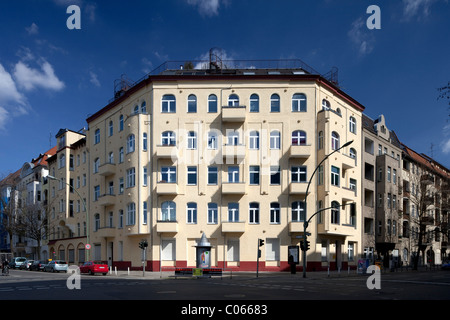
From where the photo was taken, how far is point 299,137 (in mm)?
40125

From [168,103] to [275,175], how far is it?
11.2 meters

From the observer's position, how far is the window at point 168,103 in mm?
40781

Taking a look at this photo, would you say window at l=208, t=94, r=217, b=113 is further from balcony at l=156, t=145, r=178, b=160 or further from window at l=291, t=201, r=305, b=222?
window at l=291, t=201, r=305, b=222

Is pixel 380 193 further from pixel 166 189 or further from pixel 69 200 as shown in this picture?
pixel 69 200

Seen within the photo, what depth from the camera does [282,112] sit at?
40.1 meters

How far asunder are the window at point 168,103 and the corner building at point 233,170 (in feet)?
0.29

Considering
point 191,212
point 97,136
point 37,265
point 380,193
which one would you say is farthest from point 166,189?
point 380,193

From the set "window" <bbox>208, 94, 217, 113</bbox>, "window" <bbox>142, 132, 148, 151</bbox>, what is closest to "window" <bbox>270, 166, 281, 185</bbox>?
"window" <bbox>208, 94, 217, 113</bbox>

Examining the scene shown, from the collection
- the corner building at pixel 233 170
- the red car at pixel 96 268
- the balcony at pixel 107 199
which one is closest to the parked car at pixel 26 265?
the balcony at pixel 107 199

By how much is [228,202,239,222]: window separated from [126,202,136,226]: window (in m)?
8.45

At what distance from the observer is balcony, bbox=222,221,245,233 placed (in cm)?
3828

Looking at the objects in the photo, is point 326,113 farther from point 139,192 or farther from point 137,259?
point 137,259
